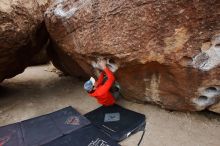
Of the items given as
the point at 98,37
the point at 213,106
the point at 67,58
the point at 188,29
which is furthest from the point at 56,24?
the point at 213,106

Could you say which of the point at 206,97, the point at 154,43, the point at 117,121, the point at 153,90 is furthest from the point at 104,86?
the point at 206,97

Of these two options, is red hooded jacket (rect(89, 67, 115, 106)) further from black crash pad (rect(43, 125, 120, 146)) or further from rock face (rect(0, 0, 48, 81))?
rock face (rect(0, 0, 48, 81))

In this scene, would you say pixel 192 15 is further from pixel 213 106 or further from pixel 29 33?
pixel 29 33

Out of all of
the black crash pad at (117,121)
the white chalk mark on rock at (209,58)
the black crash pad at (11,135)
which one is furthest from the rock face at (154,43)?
the black crash pad at (11,135)

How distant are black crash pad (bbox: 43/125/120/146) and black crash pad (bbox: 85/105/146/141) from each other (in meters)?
0.10

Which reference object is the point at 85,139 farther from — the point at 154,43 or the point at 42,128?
the point at 154,43

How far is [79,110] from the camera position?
150 inches

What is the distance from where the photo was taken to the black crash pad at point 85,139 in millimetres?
2912

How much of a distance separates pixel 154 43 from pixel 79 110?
5.00 ft

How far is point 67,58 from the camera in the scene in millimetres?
4746

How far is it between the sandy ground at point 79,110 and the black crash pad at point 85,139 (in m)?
0.21

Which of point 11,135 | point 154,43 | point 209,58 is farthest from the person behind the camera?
point 11,135

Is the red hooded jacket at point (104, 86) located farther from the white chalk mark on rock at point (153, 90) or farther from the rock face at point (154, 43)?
the white chalk mark on rock at point (153, 90)

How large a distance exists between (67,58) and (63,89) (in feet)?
1.79
